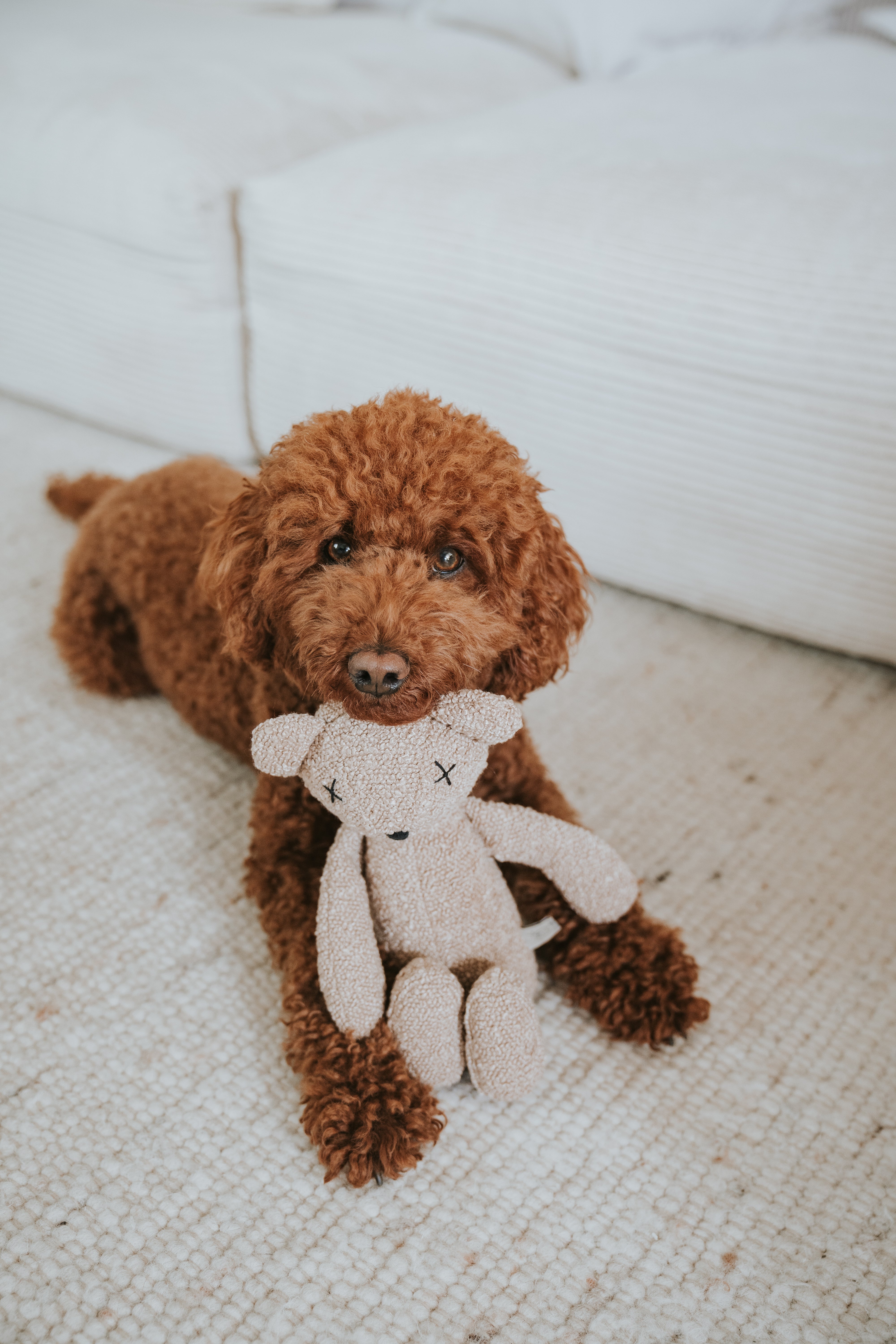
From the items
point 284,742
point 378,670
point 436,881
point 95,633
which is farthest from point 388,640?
point 95,633

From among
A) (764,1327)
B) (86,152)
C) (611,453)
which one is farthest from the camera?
(86,152)

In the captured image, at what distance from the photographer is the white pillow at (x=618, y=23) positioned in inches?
92.7

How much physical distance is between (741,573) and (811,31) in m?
2.01

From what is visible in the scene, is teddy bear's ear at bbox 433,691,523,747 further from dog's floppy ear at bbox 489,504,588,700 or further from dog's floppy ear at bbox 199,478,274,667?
dog's floppy ear at bbox 199,478,274,667

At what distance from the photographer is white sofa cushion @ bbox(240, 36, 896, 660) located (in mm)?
1231

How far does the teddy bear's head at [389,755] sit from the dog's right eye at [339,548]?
0.12 m

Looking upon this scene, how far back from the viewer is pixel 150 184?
64.7 inches

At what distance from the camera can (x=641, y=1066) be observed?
87 centimetres

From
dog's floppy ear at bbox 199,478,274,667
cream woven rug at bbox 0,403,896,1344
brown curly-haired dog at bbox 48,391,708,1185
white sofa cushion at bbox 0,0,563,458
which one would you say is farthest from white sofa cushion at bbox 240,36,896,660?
dog's floppy ear at bbox 199,478,274,667

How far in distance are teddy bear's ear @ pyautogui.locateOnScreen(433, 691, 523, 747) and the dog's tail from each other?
3.34ft

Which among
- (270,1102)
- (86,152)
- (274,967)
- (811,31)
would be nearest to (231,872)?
(274,967)

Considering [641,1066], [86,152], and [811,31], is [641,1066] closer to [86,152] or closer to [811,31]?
[86,152]

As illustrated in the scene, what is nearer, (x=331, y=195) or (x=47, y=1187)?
(x=47, y=1187)

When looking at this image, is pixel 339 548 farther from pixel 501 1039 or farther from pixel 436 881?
pixel 501 1039
